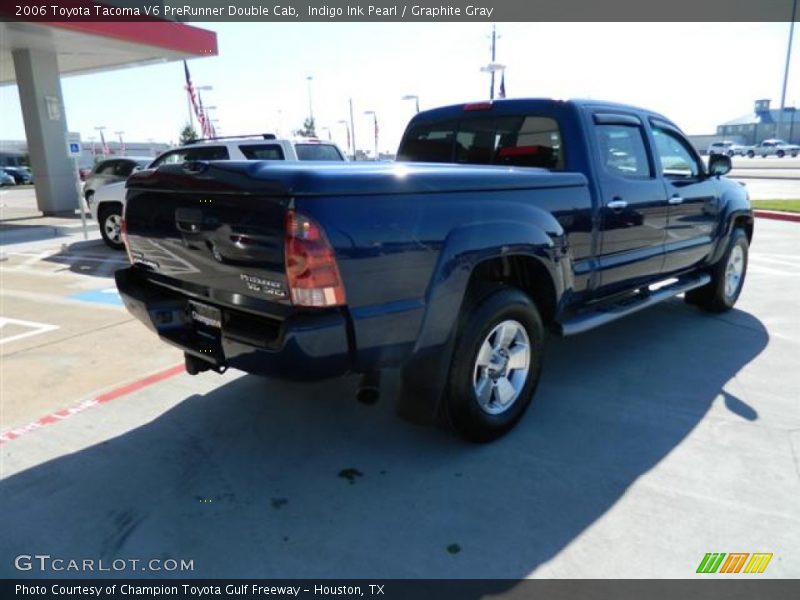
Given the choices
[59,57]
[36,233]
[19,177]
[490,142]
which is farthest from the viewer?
[19,177]

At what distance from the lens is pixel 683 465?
310 centimetres

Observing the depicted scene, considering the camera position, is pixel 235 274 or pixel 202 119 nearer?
pixel 235 274

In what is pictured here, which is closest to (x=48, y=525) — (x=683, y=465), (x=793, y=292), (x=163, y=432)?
(x=163, y=432)

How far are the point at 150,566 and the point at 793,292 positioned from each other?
7.00 metres

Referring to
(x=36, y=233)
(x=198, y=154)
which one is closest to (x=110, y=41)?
(x=36, y=233)

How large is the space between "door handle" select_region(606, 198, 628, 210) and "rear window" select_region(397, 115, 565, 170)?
1.43 feet

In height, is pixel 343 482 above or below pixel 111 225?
below

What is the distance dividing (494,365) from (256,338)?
4.56 ft

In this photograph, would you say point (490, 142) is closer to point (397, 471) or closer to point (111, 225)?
point (397, 471)

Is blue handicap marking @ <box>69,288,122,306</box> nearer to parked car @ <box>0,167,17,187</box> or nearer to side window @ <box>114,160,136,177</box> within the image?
side window @ <box>114,160,136,177</box>

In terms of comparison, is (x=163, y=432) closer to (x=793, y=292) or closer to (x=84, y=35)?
(x=793, y=292)

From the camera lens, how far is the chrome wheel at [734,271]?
5798 millimetres

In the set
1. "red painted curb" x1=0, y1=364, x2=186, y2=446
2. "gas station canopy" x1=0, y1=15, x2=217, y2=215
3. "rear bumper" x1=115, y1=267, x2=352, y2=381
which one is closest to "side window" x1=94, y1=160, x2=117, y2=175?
"gas station canopy" x1=0, y1=15, x2=217, y2=215

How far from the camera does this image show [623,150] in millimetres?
4332
